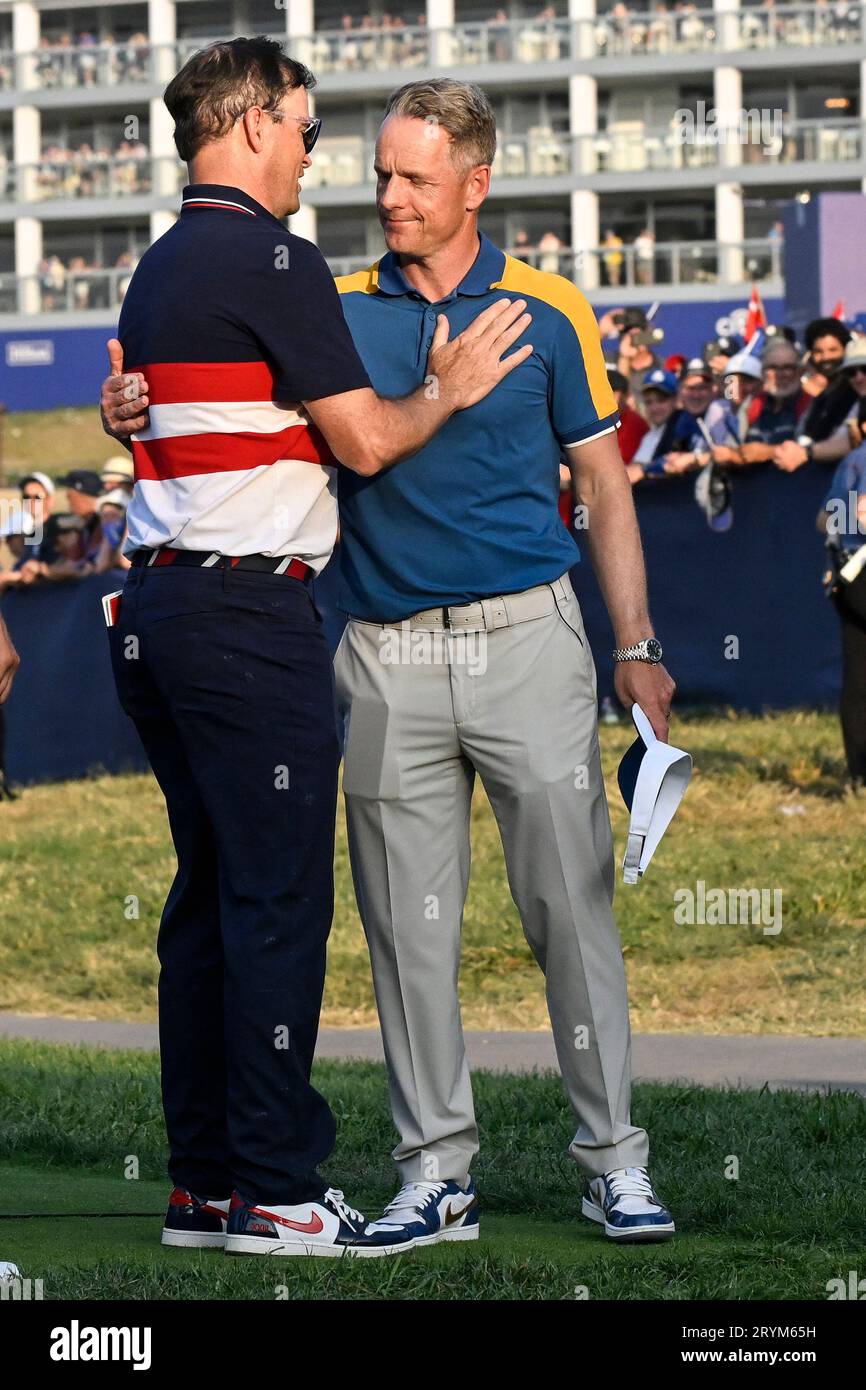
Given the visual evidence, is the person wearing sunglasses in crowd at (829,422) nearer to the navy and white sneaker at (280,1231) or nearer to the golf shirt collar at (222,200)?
the golf shirt collar at (222,200)

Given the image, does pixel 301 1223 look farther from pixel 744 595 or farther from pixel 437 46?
pixel 437 46

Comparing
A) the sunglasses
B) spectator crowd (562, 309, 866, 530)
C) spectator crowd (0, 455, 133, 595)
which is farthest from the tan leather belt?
spectator crowd (0, 455, 133, 595)

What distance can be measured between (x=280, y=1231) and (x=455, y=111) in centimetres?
229

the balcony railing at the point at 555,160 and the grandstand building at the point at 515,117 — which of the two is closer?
the balcony railing at the point at 555,160

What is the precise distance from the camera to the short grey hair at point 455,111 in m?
4.40

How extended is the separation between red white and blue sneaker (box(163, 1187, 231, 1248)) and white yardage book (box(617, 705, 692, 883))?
1.07m

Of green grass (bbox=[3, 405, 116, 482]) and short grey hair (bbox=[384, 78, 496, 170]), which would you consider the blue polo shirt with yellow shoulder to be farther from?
green grass (bbox=[3, 405, 116, 482])

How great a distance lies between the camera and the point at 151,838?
38.3 feet

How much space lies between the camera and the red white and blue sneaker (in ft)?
14.0

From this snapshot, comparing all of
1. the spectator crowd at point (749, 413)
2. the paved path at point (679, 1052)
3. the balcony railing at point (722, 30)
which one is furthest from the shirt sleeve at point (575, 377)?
the balcony railing at point (722, 30)

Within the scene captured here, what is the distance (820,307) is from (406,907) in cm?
1438

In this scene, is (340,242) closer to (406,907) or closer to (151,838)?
(151,838)

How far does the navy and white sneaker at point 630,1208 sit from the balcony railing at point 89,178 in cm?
5537
